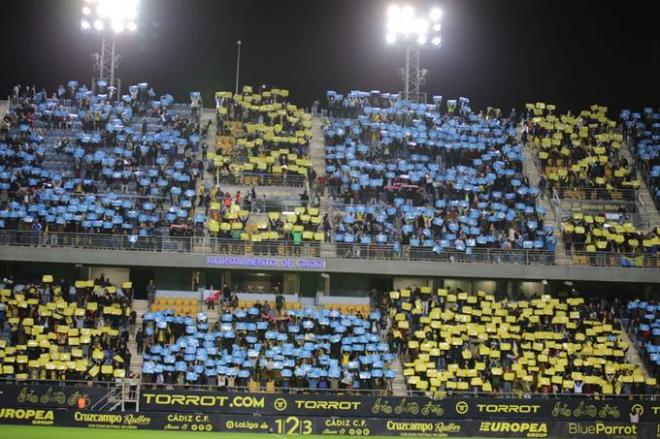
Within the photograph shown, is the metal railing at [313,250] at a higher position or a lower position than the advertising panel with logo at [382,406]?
higher

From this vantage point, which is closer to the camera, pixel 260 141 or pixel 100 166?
pixel 100 166

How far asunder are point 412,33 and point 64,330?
25.9 metres

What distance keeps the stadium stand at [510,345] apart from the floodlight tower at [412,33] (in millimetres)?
14711

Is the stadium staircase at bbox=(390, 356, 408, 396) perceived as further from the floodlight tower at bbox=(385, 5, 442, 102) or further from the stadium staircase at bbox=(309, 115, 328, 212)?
the floodlight tower at bbox=(385, 5, 442, 102)

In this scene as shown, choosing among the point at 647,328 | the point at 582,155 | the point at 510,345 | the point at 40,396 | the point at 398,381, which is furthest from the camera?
the point at 582,155

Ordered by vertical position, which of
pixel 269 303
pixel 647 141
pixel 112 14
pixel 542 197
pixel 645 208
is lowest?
pixel 269 303

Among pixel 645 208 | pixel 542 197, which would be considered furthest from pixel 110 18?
pixel 645 208

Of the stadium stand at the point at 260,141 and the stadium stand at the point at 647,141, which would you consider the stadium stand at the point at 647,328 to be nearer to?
the stadium stand at the point at 647,141

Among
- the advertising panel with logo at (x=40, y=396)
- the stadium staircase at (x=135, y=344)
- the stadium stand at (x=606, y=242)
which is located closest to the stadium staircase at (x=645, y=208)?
the stadium stand at (x=606, y=242)

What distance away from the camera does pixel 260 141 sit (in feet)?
169

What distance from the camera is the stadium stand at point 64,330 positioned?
4022 centimetres

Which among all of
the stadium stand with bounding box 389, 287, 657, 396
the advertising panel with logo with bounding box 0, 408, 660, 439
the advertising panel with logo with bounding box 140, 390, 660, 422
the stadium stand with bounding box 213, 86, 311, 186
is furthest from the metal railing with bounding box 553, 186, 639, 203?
the advertising panel with logo with bounding box 0, 408, 660, 439

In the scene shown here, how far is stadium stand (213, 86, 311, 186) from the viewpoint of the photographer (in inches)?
1994

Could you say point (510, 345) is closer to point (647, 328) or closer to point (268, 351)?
point (647, 328)
